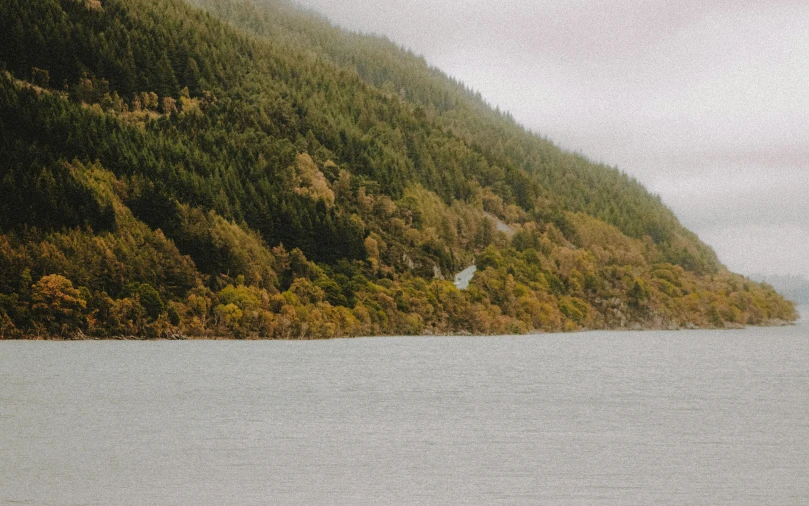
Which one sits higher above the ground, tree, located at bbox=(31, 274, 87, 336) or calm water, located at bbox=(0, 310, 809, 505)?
calm water, located at bbox=(0, 310, 809, 505)

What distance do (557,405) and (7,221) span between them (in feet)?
477

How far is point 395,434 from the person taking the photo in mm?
56719

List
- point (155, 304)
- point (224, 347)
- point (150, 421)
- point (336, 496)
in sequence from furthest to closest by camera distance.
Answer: point (155, 304) < point (224, 347) < point (150, 421) < point (336, 496)

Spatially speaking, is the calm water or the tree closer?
the calm water

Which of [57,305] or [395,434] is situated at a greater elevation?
[395,434]

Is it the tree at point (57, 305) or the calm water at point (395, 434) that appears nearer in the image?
the calm water at point (395, 434)

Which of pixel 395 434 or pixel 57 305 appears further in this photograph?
pixel 57 305

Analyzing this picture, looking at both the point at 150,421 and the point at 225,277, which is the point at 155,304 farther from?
the point at 150,421

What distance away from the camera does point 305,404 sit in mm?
73438

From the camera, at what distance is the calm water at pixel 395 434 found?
38.7 meters

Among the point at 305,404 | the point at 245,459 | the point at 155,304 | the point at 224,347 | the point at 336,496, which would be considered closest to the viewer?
the point at 336,496

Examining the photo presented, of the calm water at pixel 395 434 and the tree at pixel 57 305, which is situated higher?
the calm water at pixel 395 434

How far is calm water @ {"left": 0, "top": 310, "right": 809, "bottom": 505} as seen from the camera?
127 ft

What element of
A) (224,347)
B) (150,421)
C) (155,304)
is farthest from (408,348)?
(150,421)
